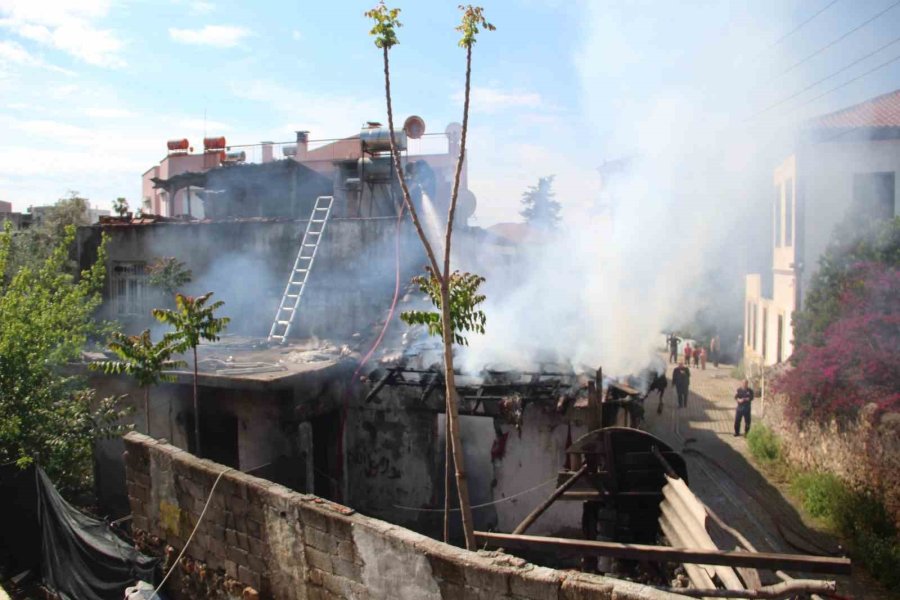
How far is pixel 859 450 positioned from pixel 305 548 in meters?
9.54

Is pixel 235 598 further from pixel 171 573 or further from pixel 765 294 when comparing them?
pixel 765 294

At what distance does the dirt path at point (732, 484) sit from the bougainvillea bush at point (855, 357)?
1.79 metres

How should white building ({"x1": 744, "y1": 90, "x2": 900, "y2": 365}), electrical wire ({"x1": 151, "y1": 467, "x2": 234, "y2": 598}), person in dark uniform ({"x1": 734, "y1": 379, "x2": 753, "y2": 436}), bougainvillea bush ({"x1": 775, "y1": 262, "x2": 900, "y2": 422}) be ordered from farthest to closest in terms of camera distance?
white building ({"x1": 744, "y1": 90, "x2": 900, "y2": 365})
person in dark uniform ({"x1": 734, "y1": 379, "x2": 753, "y2": 436})
bougainvillea bush ({"x1": 775, "y1": 262, "x2": 900, "y2": 422})
electrical wire ({"x1": 151, "y1": 467, "x2": 234, "y2": 598})

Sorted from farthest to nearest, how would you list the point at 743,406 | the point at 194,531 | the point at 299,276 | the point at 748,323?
the point at 748,323
the point at 743,406
the point at 299,276
the point at 194,531

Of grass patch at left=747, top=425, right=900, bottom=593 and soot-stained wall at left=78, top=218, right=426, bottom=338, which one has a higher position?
soot-stained wall at left=78, top=218, right=426, bottom=338

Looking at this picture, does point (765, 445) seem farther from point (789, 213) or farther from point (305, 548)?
point (305, 548)

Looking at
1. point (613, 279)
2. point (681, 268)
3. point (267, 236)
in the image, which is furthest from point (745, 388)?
point (267, 236)

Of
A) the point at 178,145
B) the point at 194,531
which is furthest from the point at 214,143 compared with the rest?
the point at 194,531

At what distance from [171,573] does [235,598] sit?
1.20 meters

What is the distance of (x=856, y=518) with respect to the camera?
10.4 metres

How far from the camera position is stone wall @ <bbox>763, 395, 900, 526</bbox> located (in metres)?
9.97

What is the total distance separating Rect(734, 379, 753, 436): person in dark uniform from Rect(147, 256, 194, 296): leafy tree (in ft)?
46.0

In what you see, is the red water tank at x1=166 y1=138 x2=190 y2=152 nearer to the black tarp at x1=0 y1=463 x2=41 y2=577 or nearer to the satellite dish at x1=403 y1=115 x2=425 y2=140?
the satellite dish at x1=403 y1=115 x2=425 y2=140

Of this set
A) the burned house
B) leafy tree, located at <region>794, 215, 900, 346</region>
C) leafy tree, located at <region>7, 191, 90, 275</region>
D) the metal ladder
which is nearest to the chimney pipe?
the burned house
